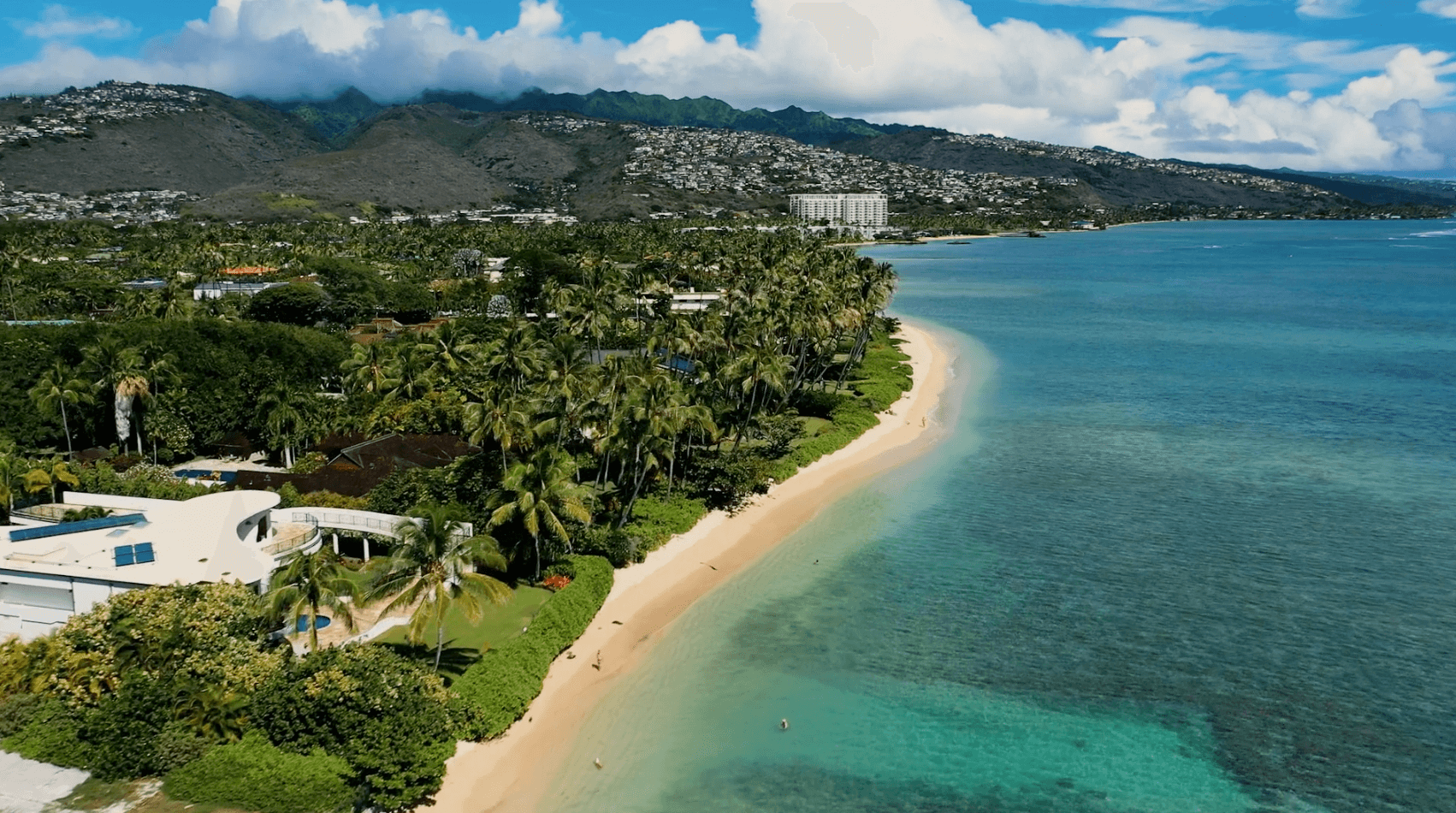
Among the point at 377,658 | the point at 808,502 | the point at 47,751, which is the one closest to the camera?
the point at 47,751

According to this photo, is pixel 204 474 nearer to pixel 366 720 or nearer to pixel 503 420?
pixel 503 420

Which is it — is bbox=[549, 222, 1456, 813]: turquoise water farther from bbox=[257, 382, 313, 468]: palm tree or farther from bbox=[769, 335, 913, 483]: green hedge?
bbox=[257, 382, 313, 468]: palm tree

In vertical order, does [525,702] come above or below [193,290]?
below

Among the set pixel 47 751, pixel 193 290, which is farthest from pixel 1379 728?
pixel 193 290

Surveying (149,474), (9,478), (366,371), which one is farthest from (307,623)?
(366,371)

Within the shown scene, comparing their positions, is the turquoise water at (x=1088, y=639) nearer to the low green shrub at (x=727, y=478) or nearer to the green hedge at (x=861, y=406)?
the low green shrub at (x=727, y=478)

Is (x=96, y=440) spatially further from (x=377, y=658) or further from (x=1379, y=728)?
(x=1379, y=728)

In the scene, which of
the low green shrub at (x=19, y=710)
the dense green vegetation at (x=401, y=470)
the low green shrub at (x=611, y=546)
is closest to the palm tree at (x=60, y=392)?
the dense green vegetation at (x=401, y=470)
